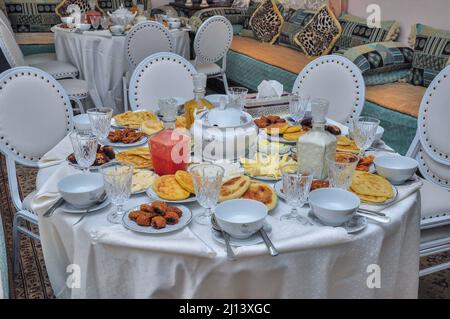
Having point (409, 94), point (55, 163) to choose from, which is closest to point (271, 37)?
point (409, 94)

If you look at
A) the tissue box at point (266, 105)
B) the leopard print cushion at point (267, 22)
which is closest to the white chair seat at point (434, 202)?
the tissue box at point (266, 105)

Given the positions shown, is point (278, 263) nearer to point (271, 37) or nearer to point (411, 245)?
point (411, 245)

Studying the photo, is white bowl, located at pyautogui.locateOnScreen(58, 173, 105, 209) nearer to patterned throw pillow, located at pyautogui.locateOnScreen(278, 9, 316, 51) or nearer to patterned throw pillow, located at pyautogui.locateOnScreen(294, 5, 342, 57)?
patterned throw pillow, located at pyautogui.locateOnScreen(294, 5, 342, 57)

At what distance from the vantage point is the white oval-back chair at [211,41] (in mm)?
3816

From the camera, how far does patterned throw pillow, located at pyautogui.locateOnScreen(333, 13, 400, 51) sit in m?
3.68

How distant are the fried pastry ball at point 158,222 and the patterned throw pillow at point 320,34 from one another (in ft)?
10.9

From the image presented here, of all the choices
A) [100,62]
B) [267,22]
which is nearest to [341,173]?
[100,62]

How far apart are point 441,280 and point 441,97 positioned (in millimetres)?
787

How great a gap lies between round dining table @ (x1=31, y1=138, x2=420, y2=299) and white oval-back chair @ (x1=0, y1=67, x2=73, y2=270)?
664 mm

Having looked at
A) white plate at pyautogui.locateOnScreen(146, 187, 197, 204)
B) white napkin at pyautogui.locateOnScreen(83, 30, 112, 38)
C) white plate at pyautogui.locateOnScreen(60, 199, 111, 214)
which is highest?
white napkin at pyautogui.locateOnScreen(83, 30, 112, 38)

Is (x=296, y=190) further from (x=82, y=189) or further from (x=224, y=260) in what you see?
(x=82, y=189)

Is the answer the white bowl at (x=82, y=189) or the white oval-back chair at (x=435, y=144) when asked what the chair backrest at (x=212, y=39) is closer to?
the white oval-back chair at (x=435, y=144)

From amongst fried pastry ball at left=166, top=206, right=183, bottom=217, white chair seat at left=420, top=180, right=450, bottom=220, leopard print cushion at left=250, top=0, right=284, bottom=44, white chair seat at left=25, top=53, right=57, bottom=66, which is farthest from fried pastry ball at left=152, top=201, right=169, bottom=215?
leopard print cushion at left=250, top=0, right=284, bottom=44

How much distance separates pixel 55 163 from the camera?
1.49 m
